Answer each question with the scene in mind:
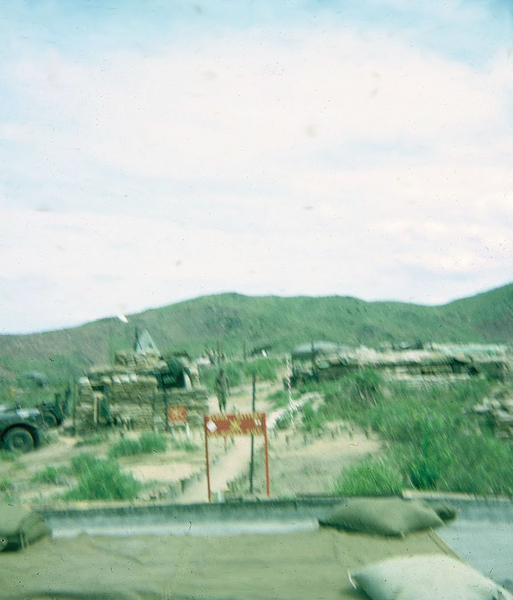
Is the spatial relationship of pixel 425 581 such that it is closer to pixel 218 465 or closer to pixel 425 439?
pixel 425 439

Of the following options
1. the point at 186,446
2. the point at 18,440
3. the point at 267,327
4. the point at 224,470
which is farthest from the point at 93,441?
the point at 267,327

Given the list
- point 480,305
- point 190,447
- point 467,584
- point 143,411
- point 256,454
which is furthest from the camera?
point 480,305

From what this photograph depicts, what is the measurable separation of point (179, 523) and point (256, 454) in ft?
28.0

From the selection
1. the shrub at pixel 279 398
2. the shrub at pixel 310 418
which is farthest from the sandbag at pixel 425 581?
the shrub at pixel 279 398

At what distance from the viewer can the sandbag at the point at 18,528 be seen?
15.1ft

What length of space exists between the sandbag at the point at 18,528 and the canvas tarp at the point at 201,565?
0.08m

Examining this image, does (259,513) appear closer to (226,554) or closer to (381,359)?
(226,554)

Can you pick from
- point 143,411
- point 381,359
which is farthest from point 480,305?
point 143,411

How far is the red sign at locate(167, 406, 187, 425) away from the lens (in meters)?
17.2

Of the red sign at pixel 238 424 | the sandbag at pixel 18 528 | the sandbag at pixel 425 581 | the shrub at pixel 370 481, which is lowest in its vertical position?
the shrub at pixel 370 481

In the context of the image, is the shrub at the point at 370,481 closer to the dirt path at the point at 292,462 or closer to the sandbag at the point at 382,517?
the dirt path at the point at 292,462

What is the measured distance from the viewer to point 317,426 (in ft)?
51.9

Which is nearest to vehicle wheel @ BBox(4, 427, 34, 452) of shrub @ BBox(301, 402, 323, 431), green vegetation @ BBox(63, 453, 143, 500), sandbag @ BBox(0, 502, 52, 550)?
shrub @ BBox(301, 402, 323, 431)

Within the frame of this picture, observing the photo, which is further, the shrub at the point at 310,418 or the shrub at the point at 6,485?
the shrub at the point at 310,418
